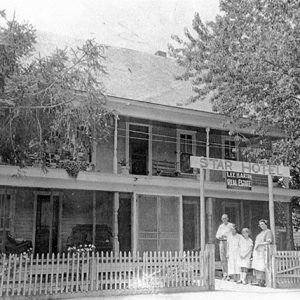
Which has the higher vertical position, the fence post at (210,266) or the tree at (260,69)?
the tree at (260,69)

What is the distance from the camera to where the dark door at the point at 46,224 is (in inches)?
664

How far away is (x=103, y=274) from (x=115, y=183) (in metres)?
5.38

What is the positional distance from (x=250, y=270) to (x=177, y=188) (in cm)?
472

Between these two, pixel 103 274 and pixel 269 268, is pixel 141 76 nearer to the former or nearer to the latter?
pixel 269 268

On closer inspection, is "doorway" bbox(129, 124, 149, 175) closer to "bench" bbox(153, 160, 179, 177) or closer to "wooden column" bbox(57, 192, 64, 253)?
"bench" bbox(153, 160, 179, 177)

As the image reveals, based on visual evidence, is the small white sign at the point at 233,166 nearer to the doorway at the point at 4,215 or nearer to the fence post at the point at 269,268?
the fence post at the point at 269,268

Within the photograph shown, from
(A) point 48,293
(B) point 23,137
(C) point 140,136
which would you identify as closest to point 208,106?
(C) point 140,136

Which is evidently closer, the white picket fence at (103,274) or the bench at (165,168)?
the white picket fence at (103,274)

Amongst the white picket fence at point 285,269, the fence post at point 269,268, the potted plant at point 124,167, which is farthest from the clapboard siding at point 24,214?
the white picket fence at point 285,269

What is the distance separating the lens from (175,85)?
2350 cm

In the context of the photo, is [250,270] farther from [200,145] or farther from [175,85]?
[175,85]

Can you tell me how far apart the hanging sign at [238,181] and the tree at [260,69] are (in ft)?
16.6

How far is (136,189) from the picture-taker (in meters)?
16.6

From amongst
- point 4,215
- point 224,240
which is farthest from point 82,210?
point 224,240
